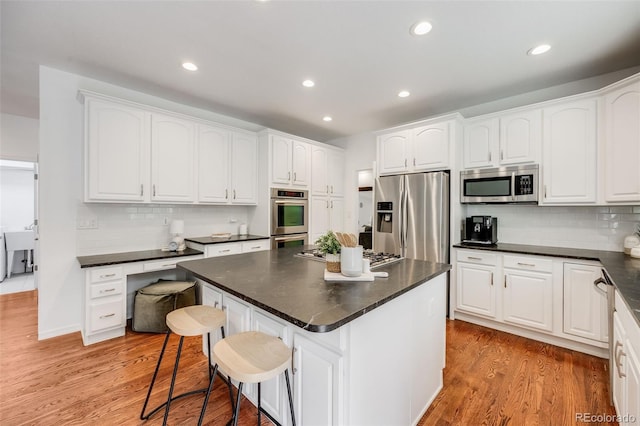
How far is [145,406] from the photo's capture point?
1.67 metres

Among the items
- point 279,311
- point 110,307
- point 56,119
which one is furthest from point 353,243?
point 56,119

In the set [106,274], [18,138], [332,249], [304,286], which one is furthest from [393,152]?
[18,138]

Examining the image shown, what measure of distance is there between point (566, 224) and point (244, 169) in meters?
4.03

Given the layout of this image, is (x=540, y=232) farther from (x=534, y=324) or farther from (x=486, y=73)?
(x=486, y=73)

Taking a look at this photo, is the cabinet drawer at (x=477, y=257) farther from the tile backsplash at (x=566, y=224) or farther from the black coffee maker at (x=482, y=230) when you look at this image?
the tile backsplash at (x=566, y=224)

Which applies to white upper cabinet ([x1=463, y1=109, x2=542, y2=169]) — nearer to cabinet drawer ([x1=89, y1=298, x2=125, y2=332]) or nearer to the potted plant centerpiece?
the potted plant centerpiece

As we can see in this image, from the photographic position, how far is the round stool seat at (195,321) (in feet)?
4.88

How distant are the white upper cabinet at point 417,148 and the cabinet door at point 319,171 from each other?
1133 mm

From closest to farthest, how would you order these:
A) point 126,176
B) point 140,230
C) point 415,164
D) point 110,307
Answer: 1. point 110,307
2. point 126,176
3. point 140,230
4. point 415,164

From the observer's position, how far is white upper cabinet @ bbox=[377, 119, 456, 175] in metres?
3.25

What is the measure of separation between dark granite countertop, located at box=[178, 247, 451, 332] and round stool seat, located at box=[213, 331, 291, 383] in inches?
8.7

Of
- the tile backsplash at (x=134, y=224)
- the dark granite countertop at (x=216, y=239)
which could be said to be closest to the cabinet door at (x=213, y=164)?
the tile backsplash at (x=134, y=224)

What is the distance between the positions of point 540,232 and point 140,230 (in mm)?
4771

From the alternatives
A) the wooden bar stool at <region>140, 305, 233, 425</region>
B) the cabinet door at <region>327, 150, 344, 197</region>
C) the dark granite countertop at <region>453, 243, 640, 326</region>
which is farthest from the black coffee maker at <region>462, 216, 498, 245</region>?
the wooden bar stool at <region>140, 305, 233, 425</region>
